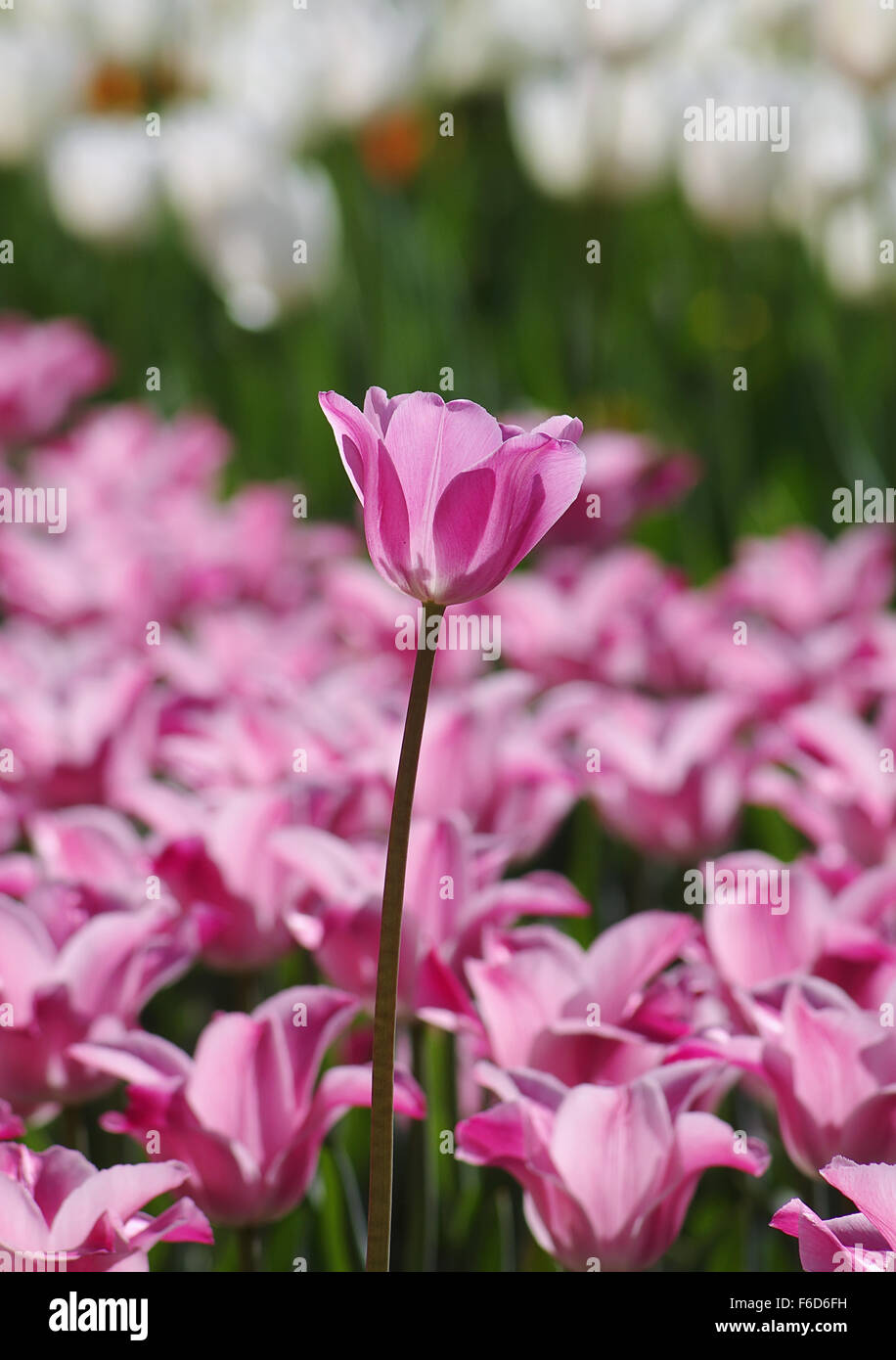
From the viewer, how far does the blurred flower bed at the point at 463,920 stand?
0.62m

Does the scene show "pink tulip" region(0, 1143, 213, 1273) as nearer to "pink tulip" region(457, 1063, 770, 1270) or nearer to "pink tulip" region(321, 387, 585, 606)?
"pink tulip" region(457, 1063, 770, 1270)

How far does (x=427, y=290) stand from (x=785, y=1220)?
202 cm

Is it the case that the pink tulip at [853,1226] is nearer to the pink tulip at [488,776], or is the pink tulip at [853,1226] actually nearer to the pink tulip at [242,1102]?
the pink tulip at [242,1102]

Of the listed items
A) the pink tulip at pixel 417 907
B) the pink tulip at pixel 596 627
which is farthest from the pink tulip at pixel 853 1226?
the pink tulip at pixel 596 627

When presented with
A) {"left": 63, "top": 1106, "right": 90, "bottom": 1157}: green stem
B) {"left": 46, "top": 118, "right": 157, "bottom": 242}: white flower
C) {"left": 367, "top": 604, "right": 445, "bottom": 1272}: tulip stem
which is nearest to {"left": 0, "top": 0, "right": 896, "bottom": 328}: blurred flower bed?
{"left": 46, "top": 118, "right": 157, "bottom": 242}: white flower

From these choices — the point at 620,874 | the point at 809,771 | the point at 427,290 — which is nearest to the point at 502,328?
the point at 427,290

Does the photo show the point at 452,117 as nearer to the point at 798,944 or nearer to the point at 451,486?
the point at 798,944

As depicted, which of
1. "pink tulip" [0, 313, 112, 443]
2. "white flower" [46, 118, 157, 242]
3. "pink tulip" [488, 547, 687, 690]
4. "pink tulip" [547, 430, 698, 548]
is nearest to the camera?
"pink tulip" [488, 547, 687, 690]

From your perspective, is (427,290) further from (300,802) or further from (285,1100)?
(285,1100)

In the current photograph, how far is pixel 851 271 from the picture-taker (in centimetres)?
225

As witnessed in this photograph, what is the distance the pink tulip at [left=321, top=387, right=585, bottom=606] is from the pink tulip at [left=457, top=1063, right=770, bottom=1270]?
8.0 inches

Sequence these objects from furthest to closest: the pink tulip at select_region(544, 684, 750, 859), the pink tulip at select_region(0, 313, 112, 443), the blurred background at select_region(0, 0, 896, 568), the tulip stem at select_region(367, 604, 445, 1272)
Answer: the blurred background at select_region(0, 0, 896, 568) < the pink tulip at select_region(0, 313, 112, 443) < the pink tulip at select_region(544, 684, 750, 859) < the tulip stem at select_region(367, 604, 445, 1272)

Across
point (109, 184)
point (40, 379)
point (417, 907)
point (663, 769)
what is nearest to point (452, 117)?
point (109, 184)

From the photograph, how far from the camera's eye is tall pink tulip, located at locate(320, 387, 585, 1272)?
0.52m
